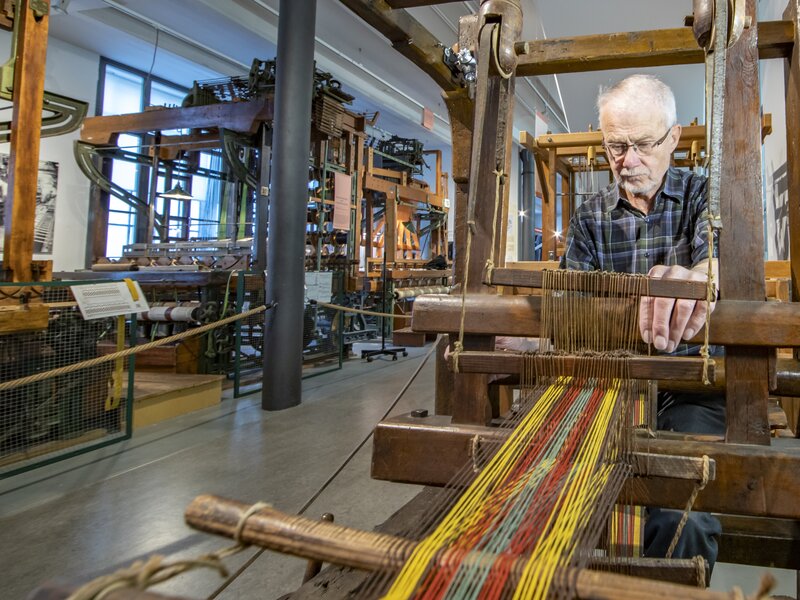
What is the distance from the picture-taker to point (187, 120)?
6.14 metres

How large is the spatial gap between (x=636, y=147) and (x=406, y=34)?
2.82ft

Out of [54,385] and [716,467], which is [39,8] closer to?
[54,385]

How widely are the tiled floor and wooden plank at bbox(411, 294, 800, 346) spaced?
0.91m

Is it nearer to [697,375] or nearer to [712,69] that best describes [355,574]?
[697,375]

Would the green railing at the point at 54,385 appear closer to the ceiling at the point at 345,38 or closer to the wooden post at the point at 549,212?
the wooden post at the point at 549,212

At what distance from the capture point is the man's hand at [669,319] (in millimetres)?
1058

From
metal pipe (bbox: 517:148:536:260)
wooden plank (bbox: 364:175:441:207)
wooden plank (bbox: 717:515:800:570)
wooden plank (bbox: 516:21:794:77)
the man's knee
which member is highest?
metal pipe (bbox: 517:148:536:260)

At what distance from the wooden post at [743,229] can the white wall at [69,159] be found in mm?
9462

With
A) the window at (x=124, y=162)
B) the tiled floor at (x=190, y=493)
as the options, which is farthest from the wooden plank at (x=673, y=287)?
the window at (x=124, y=162)

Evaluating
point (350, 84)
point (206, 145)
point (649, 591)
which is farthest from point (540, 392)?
point (350, 84)

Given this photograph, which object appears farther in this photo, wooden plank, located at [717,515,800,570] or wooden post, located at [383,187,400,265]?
wooden post, located at [383,187,400,265]

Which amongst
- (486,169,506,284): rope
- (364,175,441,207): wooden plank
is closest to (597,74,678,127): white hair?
(486,169,506,284): rope

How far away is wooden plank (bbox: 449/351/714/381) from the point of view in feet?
3.46

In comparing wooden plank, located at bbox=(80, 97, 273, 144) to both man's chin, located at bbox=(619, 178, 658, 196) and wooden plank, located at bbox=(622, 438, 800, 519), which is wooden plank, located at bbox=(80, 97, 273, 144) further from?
wooden plank, located at bbox=(622, 438, 800, 519)
